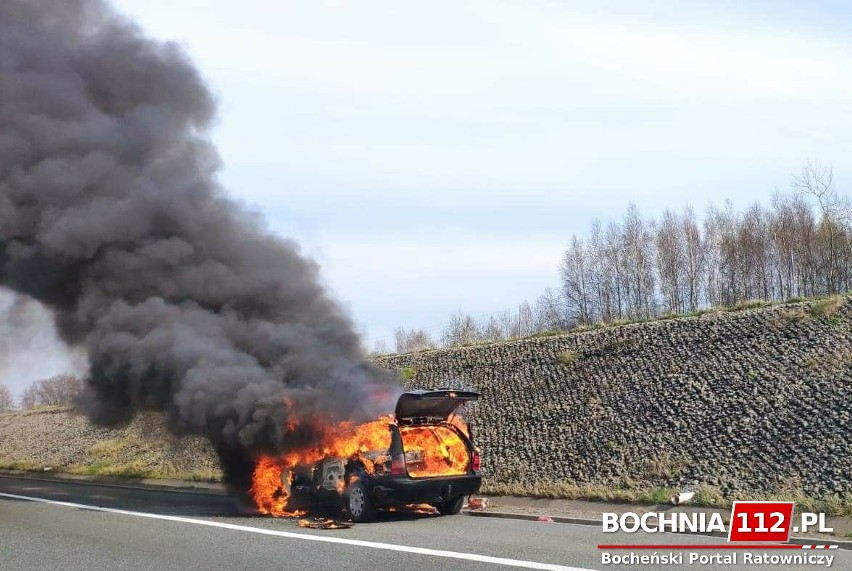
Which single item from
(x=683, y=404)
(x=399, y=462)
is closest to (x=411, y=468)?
(x=399, y=462)

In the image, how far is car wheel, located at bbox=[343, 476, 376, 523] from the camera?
1141 centimetres

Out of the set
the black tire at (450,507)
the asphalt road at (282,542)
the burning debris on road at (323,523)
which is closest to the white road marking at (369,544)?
the asphalt road at (282,542)

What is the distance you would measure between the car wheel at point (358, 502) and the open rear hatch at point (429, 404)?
1.15 m

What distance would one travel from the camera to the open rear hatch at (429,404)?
11.6m

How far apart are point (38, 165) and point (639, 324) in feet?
64.7

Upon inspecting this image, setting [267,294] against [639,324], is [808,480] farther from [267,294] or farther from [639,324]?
[639,324]

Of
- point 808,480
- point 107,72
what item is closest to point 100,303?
point 107,72

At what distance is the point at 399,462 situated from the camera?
36.8 ft

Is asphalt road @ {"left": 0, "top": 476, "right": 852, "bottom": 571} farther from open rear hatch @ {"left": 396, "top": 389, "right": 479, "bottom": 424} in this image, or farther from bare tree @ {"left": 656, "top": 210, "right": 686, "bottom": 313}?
bare tree @ {"left": 656, "top": 210, "right": 686, "bottom": 313}

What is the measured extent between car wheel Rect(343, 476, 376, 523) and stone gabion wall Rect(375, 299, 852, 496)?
6.18 meters

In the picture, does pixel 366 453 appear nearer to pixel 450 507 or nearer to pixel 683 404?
pixel 450 507

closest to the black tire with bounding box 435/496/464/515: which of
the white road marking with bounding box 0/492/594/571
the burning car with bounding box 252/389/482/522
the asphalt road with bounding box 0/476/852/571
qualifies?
the burning car with bounding box 252/389/482/522

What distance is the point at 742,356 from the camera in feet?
69.3

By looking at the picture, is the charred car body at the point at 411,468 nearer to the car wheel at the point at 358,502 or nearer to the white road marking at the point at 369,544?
the car wheel at the point at 358,502
